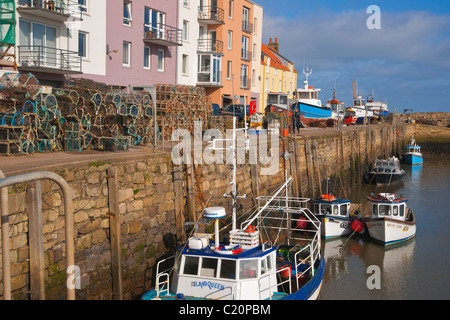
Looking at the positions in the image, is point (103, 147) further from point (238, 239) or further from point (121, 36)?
point (121, 36)

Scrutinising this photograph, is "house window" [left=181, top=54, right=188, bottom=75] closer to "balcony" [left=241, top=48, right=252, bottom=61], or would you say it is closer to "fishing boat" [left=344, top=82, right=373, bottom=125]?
"balcony" [left=241, top=48, right=252, bottom=61]

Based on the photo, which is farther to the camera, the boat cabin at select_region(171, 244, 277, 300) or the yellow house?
the yellow house

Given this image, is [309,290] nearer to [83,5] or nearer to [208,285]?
[208,285]

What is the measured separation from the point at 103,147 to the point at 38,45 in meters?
7.64

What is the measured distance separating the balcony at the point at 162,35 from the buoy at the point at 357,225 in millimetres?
15876

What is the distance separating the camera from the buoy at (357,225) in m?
19.2

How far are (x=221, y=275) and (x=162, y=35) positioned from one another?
21277mm

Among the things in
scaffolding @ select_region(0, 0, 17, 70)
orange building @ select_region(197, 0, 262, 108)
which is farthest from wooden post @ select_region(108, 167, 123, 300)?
orange building @ select_region(197, 0, 262, 108)

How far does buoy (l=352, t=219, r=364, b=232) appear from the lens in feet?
63.2

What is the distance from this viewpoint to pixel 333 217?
749 inches

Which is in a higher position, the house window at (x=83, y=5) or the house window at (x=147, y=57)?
the house window at (x=83, y=5)

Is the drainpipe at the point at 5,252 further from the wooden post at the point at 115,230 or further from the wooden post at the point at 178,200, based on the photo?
the wooden post at the point at 178,200

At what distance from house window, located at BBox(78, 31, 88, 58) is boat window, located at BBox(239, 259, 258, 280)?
1624 centimetres

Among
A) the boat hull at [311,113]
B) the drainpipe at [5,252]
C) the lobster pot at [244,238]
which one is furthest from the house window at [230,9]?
the drainpipe at [5,252]
